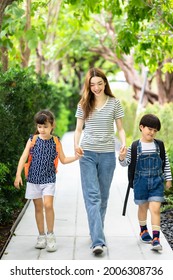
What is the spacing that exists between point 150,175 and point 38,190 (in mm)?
1248

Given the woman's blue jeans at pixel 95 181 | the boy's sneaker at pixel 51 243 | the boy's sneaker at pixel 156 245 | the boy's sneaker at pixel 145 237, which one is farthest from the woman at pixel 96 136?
the boy's sneaker at pixel 145 237

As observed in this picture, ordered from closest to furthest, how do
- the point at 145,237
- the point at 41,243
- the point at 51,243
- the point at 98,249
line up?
the point at 98,249, the point at 51,243, the point at 41,243, the point at 145,237

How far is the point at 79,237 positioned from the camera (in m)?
6.98

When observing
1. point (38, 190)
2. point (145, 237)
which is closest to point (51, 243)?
point (38, 190)

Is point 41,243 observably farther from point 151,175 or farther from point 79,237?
point 151,175

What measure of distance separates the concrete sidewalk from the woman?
35cm

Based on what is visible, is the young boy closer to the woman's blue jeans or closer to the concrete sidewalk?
the woman's blue jeans

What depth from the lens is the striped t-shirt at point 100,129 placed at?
244 inches

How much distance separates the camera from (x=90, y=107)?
627cm

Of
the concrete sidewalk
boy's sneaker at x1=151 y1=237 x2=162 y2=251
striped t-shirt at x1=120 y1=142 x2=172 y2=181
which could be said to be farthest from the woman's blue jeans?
boy's sneaker at x1=151 y1=237 x2=162 y2=251

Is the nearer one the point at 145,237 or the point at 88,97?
the point at 88,97

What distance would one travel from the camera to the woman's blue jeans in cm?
608

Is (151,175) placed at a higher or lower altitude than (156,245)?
higher
